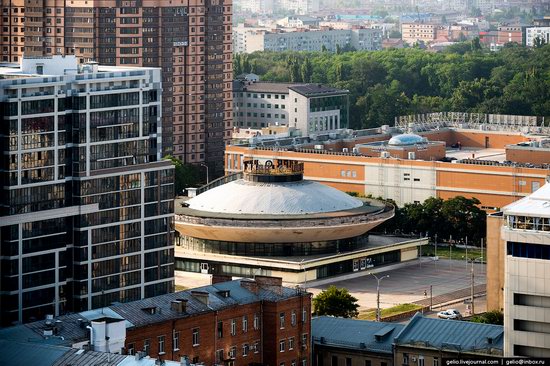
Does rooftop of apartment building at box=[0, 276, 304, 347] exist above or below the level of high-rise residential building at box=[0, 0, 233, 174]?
below

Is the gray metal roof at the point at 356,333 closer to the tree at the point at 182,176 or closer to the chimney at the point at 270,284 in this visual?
the chimney at the point at 270,284

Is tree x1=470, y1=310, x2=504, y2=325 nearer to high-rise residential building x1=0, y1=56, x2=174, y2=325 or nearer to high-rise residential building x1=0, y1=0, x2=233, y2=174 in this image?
high-rise residential building x1=0, y1=56, x2=174, y2=325

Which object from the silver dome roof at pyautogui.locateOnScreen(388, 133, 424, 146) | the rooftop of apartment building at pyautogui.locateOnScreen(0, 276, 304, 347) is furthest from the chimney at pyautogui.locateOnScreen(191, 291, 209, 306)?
the silver dome roof at pyautogui.locateOnScreen(388, 133, 424, 146)

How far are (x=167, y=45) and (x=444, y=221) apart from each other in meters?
43.0

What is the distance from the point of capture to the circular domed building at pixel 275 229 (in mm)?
129625

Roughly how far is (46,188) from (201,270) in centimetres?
3509

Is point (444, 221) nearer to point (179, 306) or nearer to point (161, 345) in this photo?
point (179, 306)

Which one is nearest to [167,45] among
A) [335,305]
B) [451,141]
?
[451,141]

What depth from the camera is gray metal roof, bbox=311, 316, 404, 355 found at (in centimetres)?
9094

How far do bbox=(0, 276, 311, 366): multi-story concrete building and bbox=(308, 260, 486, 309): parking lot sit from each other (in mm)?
28257

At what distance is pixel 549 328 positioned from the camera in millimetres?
83375

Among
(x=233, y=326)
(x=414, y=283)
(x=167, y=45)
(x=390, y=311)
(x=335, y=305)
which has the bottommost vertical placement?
(x=390, y=311)

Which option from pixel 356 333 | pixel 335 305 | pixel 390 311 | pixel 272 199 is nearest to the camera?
pixel 356 333

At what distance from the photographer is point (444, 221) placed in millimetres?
147625
